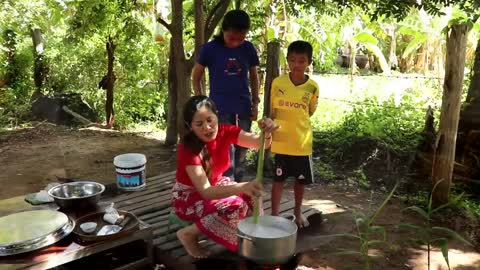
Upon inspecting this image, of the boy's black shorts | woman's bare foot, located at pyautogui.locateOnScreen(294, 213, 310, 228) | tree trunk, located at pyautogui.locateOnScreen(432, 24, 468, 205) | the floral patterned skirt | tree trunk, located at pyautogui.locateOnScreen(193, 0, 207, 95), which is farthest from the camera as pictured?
tree trunk, located at pyautogui.locateOnScreen(193, 0, 207, 95)

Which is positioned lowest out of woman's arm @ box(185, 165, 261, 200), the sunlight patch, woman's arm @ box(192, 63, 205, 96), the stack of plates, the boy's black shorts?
the sunlight patch

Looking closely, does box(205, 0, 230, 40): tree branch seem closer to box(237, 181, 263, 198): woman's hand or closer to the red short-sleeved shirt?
the red short-sleeved shirt

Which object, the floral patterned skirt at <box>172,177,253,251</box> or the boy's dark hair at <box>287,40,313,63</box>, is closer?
the floral patterned skirt at <box>172,177,253,251</box>

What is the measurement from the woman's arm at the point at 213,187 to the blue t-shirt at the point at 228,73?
1.18m

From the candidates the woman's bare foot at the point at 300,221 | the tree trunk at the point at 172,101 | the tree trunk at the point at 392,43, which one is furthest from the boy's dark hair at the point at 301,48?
the tree trunk at the point at 392,43

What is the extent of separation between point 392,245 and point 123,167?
2.16 metres

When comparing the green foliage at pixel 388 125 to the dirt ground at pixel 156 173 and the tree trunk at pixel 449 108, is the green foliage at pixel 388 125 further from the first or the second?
the tree trunk at pixel 449 108

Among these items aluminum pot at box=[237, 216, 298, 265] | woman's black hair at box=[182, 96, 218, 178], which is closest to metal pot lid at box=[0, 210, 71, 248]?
woman's black hair at box=[182, 96, 218, 178]

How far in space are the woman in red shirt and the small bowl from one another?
0.52 m

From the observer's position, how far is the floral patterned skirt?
250 centimetres

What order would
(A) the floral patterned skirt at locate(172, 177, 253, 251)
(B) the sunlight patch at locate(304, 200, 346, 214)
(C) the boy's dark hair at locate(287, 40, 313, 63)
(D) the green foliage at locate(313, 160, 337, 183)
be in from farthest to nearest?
(D) the green foliage at locate(313, 160, 337, 183)
(B) the sunlight patch at locate(304, 200, 346, 214)
(C) the boy's dark hair at locate(287, 40, 313, 63)
(A) the floral patterned skirt at locate(172, 177, 253, 251)

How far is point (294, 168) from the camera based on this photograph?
3225 millimetres

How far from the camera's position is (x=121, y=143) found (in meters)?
6.80

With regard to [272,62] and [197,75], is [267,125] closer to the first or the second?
[197,75]
